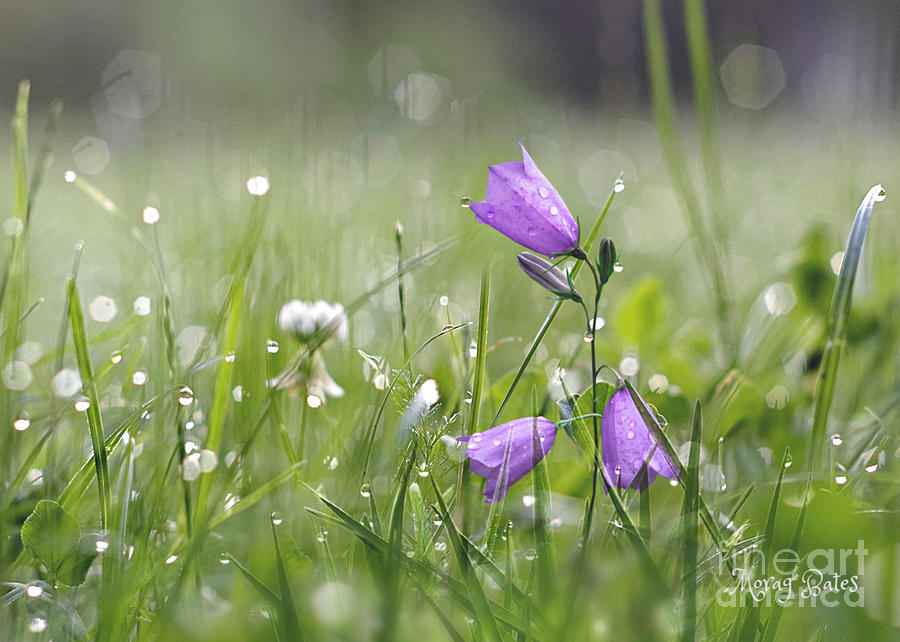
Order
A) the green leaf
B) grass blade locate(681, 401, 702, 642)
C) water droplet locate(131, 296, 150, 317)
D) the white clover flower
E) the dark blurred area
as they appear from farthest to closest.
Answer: the dark blurred area < water droplet locate(131, 296, 150, 317) < the white clover flower < the green leaf < grass blade locate(681, 401, 702, 642)

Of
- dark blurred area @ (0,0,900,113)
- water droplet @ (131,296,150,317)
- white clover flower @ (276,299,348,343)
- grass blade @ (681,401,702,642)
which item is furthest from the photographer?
dark blurred area @ (0,0,900,113)

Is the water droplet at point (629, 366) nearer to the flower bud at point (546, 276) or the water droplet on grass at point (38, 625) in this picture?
the flower bud at point (546, 276)

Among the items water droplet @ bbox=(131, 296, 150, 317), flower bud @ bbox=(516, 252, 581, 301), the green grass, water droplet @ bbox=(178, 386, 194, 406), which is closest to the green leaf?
the green grass

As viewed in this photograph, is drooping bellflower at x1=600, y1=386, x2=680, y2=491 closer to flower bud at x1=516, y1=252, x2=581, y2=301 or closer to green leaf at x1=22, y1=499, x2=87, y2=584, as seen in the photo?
flower bud at x1=516, y1=252, x2=581, y2=301

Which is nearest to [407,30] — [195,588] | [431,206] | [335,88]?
[335,88]

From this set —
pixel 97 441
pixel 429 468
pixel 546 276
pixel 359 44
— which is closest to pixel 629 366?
pixel 546 276

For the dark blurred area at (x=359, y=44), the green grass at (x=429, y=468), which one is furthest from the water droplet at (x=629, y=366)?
the dark blurred area at (x=359, y=44)
